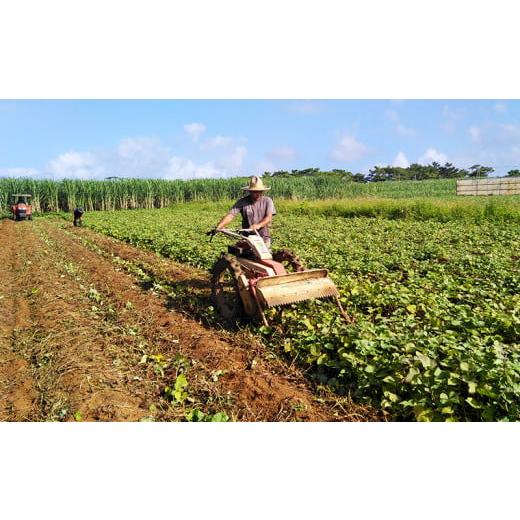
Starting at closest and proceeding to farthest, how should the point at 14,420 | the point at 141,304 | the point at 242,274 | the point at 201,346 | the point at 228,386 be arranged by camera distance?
the point at 14,420 → the point at 228,386 → the point at 201,346 → the point at 242,274 → the point at 141,304

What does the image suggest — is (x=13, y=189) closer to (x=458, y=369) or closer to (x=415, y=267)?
(x=415, y=267)

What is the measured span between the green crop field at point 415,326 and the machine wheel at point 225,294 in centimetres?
22

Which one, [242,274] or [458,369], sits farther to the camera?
[242,274]

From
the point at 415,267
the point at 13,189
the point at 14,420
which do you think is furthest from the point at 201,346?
the point at 13,189

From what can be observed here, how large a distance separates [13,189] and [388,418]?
1305 inches

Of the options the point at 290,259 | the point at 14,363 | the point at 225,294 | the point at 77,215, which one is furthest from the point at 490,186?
the point at 14,363

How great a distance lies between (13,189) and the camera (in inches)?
1225

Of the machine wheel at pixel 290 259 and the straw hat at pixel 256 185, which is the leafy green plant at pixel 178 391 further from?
the straw hat at pixel 256 185

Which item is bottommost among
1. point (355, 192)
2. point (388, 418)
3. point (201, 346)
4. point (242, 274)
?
point (388, 418)

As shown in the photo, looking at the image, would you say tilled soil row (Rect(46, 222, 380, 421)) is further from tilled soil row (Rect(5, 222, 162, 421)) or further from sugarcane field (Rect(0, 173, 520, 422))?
tilled soil row (Rect(5, 222, 162, 421))

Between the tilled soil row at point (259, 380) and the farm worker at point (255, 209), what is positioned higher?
the farm worker at point (255, 209)

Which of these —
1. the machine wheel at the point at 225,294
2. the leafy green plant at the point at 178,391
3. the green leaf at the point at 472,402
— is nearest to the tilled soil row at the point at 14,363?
the leafy green plant at the point at 178,391

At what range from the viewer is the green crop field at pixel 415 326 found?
3705mm

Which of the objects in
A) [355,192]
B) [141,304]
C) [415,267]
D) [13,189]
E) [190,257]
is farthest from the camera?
[355,192]
